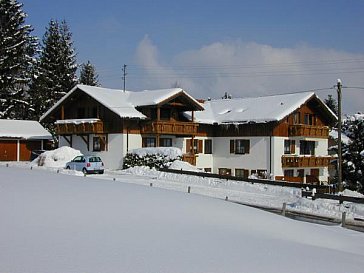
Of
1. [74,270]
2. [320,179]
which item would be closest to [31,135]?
[320,179]

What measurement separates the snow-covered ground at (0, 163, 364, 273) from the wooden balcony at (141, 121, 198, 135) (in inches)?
1033

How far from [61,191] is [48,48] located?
184 feet

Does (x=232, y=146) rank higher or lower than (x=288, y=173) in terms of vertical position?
higher

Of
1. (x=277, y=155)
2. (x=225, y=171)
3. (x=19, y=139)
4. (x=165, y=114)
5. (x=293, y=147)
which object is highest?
(x=165, y=114)

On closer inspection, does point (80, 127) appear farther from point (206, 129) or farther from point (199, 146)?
point (206, 129)

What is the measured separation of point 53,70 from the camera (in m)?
64.6

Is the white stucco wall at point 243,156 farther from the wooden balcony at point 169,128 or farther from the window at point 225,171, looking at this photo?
the wooden balcony at point 169,128

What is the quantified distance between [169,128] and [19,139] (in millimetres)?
18431

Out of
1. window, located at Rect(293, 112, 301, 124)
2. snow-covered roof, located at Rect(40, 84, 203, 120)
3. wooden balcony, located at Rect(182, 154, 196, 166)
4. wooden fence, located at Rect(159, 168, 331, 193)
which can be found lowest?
wooden fence, located at Rect(159, 168, 331, 193)

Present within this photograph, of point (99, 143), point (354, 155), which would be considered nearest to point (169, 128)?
point (99, 143)

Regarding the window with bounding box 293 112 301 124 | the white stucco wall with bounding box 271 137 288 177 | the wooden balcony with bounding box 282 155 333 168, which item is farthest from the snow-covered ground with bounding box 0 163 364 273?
the window with bounding box 293 112 301 124

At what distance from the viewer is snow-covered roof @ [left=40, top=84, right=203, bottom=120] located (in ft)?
135

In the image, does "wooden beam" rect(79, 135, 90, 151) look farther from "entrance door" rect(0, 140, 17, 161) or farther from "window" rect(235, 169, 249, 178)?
"window" rect(235, 169, 249, 178)

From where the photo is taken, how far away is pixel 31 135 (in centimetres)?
5141
